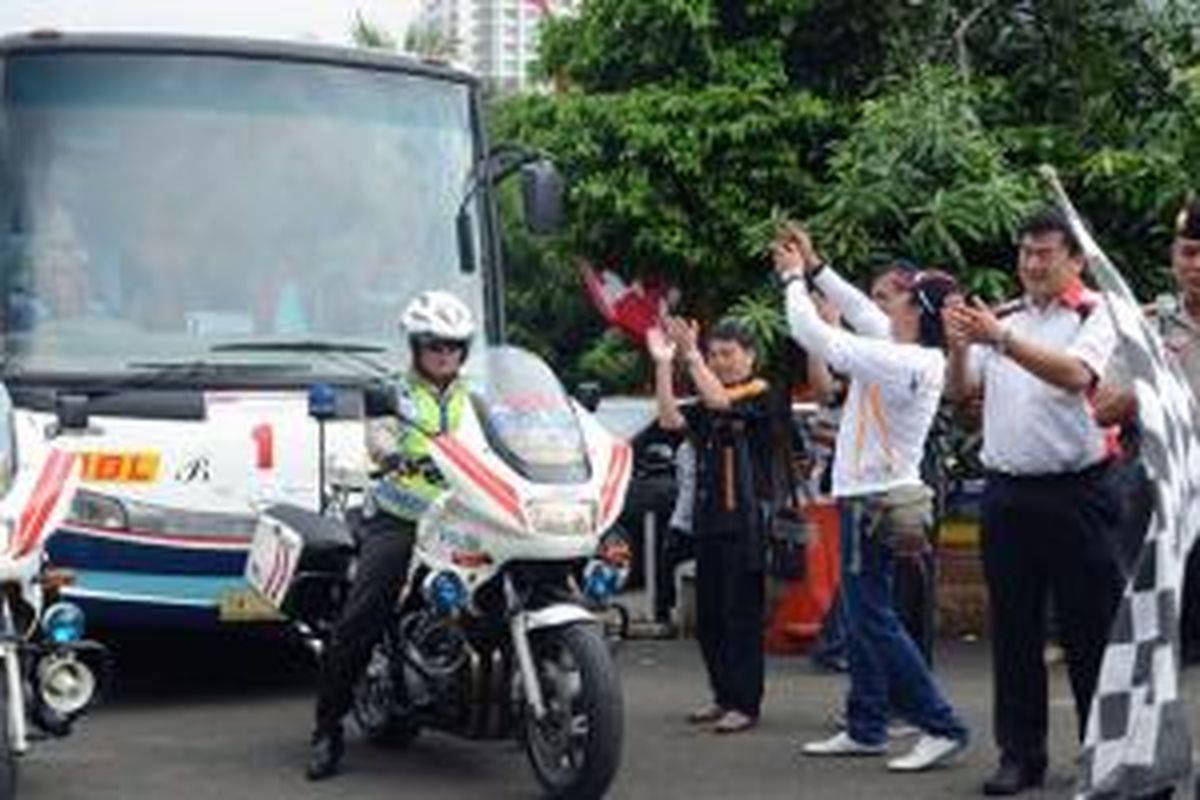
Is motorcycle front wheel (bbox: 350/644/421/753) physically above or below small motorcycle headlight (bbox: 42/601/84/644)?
below

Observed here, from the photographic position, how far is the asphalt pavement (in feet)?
24.5

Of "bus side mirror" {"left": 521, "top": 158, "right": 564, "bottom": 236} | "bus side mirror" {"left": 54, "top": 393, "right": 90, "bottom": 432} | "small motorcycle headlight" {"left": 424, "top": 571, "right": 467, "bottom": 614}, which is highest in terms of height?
"bus side mirror" {"left": 521, "top": 158, "right": 564, "bottom": 236}

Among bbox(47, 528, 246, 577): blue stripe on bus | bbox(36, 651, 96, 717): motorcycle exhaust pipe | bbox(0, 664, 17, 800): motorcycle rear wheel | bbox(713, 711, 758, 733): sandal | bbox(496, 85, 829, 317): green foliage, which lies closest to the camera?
bbox(0, 664, 17, 800): motorcycle rear wheel

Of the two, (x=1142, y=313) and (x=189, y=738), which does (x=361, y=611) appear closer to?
(x=189, y=738)

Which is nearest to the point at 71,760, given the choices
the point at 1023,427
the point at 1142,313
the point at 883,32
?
the point at 1023,427

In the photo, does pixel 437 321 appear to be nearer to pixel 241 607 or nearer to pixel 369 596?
pixel 369 596

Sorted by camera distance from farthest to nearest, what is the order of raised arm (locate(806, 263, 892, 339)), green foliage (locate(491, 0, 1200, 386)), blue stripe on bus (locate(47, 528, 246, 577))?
green foliage (locate(491, 0, 1200, 386)) → blue stripe on bus (locate(47, 528, 246, 577)) → raised arm (locate(806, 263, 892, 339))

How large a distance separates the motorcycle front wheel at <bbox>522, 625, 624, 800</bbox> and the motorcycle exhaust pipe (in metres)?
1.35

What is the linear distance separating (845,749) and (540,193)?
3.15m

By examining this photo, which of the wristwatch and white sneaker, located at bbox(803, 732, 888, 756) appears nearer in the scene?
the wristwatch

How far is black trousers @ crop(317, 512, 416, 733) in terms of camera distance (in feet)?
24.4

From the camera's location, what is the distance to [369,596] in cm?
743

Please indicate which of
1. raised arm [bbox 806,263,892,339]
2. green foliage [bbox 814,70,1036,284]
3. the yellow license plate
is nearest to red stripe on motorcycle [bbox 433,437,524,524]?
raised arm [bbox 806,263,892,339]

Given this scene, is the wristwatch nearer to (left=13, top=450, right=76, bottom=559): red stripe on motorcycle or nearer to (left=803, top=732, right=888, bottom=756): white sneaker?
(left=803, top=732, right=888, bottom=756): white sneaker
